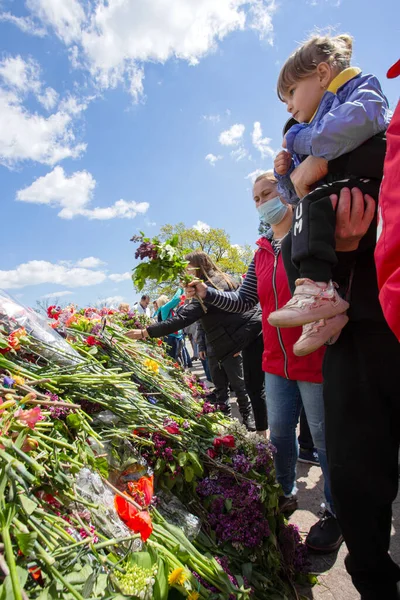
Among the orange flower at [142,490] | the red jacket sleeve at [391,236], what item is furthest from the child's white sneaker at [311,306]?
the orange flower at [142,490]

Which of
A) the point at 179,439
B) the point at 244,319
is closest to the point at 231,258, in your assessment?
the point at 244,319

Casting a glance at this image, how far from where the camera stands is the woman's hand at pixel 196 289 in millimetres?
2834

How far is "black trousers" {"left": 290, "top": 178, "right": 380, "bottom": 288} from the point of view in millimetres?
1299

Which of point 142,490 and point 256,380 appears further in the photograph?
point 256,380

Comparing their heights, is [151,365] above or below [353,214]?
below

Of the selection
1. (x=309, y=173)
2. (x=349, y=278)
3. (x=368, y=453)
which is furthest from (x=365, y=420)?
(x=309, y=173)

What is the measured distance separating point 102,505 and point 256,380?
2498 millimetres

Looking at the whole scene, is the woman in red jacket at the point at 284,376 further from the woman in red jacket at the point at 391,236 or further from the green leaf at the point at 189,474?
the woman in red jacket at the point at 391,236

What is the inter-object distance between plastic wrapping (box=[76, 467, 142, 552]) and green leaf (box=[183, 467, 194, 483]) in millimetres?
414

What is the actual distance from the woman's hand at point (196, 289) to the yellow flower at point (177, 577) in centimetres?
190

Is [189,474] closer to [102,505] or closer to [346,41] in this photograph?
[102,505]

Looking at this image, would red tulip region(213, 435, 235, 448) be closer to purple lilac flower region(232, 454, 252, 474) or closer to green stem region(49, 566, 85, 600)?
purple lilac flower region(232, 454, 252, 474)

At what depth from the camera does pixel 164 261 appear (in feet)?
9.75

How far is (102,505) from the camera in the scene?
1.21 metres
